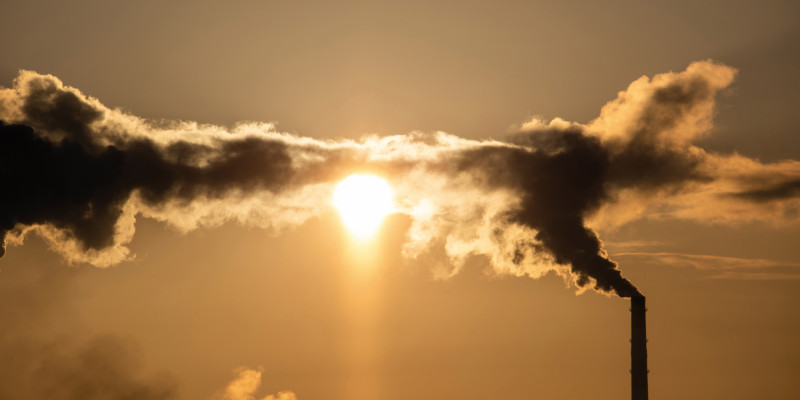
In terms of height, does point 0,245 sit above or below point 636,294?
below

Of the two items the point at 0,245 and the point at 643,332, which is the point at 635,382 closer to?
the point at 643,332

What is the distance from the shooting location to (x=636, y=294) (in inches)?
2242

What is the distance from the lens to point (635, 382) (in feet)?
179

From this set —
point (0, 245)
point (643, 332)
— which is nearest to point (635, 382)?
point (643, 332)

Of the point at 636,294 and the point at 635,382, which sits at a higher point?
the point at 636,294

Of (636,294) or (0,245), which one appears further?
(636,294)

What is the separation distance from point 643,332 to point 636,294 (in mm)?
2319

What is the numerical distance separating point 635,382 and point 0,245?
3422 centimetres

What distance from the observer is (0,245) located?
4753 cm

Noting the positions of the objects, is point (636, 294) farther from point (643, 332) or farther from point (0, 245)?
point (0, 245)

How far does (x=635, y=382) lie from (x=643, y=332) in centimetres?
305

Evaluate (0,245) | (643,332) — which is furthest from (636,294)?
(0,245)

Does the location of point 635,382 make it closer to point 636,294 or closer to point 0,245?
point 636,294

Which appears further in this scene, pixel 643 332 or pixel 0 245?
pixel 643 332
